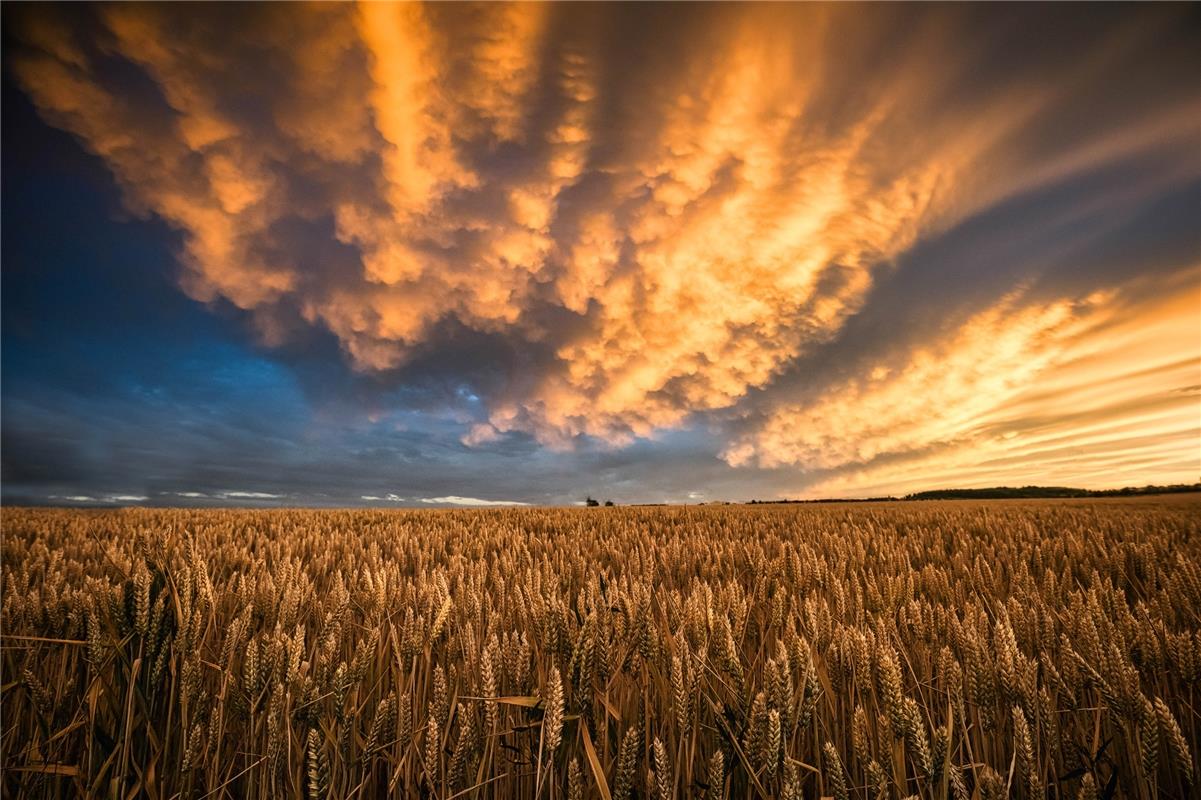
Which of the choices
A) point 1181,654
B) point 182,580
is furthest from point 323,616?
point 1181,654

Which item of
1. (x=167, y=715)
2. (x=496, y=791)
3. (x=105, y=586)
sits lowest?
(x=496, y=791)

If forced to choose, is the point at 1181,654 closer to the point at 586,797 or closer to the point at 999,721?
the point at 999,721

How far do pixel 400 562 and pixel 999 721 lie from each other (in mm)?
4685

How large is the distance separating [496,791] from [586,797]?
27cm

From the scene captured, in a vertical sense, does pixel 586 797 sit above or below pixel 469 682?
below

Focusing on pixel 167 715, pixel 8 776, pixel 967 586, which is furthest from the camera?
pixel 967 586

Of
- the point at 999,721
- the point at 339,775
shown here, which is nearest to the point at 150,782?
the point at 339,775

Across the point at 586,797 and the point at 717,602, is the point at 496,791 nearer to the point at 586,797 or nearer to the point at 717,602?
the point at 586,797

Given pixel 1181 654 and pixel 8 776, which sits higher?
pixel 1181 654

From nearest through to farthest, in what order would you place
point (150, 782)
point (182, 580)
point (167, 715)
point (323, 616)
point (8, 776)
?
point (150, 782)
point (8, 776)
point (167, 715)
point (182, 580)
point (323, 616)

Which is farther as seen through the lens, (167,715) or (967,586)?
(967,586)

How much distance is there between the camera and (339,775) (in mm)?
1757

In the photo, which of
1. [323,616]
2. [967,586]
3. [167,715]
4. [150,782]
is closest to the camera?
[150,782]

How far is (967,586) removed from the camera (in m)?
4.26
